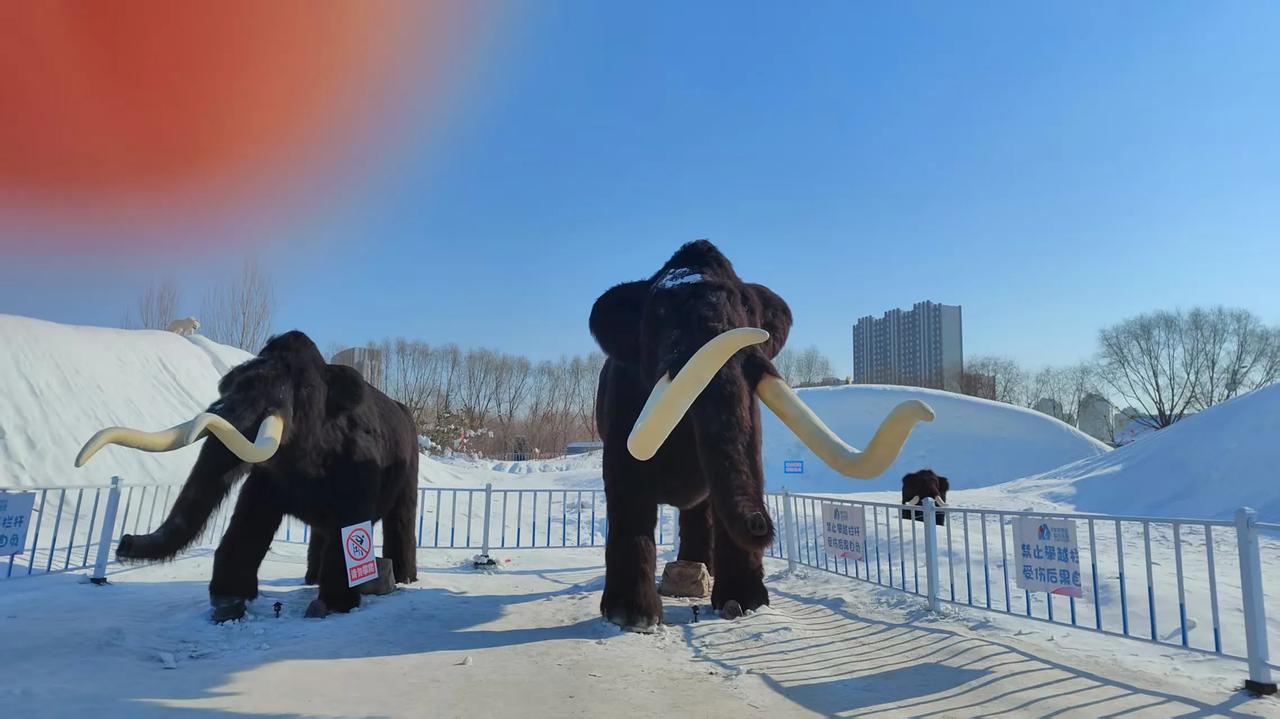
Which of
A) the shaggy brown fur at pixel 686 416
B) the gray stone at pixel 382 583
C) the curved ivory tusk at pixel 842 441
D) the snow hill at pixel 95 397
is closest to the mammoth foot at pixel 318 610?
the gray stone at pixel 382 583

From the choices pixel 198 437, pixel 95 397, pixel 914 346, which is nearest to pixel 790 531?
pixel 198 437

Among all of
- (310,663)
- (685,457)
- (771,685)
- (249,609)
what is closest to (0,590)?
(249,609)

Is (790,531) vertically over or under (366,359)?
under

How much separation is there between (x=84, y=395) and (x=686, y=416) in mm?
14224

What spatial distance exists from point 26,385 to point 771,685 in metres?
15.3

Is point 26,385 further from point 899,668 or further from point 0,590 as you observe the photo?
point 899,668

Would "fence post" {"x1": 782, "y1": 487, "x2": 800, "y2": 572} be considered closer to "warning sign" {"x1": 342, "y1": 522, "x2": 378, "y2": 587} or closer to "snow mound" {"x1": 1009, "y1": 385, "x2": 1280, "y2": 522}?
"warning sign" {"x1": 342, "y1": 522, "x2": 378, "y2": 587}

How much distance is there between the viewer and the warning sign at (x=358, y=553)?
567cm

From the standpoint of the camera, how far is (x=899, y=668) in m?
4.40

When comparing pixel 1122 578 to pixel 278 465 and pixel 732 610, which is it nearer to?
pixel 732 610

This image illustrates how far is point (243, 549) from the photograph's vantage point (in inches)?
216

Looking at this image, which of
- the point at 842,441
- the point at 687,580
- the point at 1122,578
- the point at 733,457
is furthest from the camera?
the point at 687,580

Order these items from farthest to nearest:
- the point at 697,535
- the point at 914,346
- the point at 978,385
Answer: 1. the point at 914,346
2. the point at 978,385
3. the point at 697,535

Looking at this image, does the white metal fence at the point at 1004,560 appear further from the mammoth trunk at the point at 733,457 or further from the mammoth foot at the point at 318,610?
the mammoth trunk at the point at 733,457
